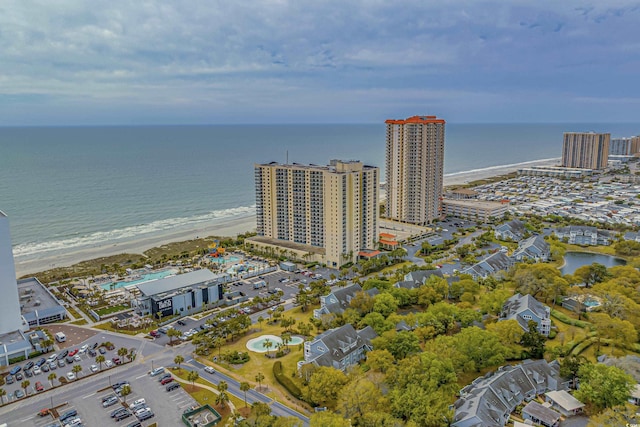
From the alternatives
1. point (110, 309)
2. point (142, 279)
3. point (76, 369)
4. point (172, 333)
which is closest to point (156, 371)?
point (172, 333)

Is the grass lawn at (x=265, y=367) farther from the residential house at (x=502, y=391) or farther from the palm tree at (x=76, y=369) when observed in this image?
the residential house at (x=502, y=391)

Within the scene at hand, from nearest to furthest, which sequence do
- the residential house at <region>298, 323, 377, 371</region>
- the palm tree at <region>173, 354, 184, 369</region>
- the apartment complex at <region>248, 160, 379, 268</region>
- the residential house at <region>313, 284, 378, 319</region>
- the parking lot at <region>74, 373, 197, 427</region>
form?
1. the parking lot at <region>74, 373, 197, 427</region>
2. the residential house at <region>298, 323, 377, 371</region>
3. the palm tree at <region>173, 354, 184, 369</region>
4. the residential house at <region>313, 284, 378, 319</region>
5. the apartment complex at <region>248, 160, 379, 268</region>

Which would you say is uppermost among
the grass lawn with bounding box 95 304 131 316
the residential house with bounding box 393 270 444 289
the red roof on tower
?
the red roof on tower

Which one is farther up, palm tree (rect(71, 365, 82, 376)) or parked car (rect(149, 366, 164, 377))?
palm tree (rect(71, 365, 82, 376))

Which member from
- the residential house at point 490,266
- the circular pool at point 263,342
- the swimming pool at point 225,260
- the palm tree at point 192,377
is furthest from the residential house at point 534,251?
the palm tree at point 192,377

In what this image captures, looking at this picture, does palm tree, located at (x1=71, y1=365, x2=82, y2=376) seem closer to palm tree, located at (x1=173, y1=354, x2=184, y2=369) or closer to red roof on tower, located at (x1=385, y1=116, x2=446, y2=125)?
palm tree, located at (x1=173, y1=354, x2=184, y2=369)

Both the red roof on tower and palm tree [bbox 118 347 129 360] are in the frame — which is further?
the red roof on tower

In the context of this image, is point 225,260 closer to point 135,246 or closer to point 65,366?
point 135,246

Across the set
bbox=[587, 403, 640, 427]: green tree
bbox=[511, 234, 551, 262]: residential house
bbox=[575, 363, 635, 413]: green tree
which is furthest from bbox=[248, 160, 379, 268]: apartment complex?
bbox=[587, 403, 640, 427]: green tree
